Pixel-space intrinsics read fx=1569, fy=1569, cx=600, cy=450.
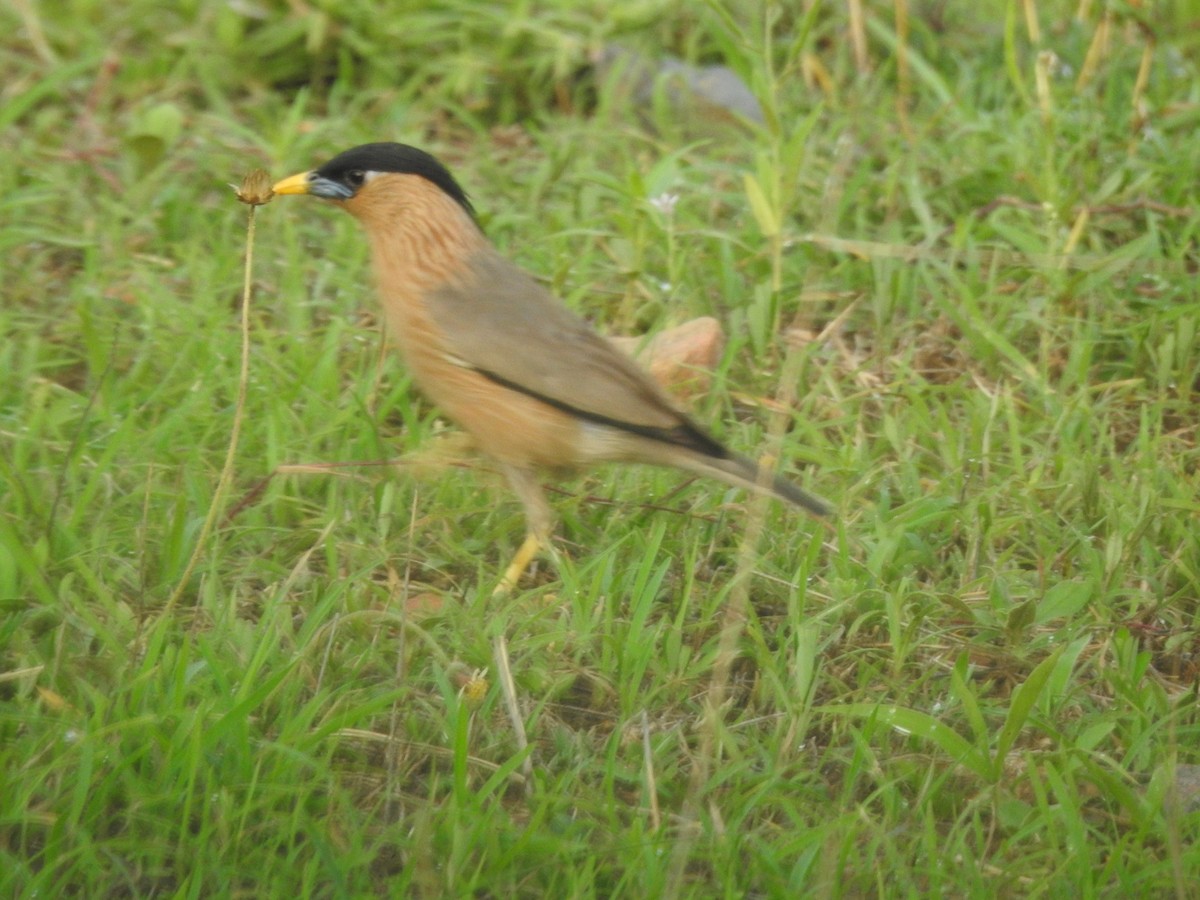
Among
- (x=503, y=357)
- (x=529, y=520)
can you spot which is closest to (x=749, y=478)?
(x=529, y=520)

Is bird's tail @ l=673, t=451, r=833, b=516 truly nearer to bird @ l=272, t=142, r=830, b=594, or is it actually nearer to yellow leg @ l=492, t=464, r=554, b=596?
bird @ l=272, t=142, r=830, b=594

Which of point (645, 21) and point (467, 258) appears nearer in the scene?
point (467, 258)

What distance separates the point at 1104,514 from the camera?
13.9 ft

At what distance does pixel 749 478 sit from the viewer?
3934 mm

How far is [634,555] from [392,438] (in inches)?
36.4

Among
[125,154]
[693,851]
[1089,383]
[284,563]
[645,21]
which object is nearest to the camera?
[693,851]

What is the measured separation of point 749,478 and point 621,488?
62cm

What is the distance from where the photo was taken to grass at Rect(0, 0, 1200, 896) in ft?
10.1

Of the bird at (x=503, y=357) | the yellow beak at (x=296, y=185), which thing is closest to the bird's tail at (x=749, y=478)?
the bird at (x=503, y=357)

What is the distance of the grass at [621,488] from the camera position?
309 centimetres

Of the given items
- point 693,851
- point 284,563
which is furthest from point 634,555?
point 693,851

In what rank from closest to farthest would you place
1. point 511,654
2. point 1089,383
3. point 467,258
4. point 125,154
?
point 511,654, point 467,258, point 1089,383, point 125,154

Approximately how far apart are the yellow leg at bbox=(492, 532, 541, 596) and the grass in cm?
15

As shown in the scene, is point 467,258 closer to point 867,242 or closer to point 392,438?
point 392,438
